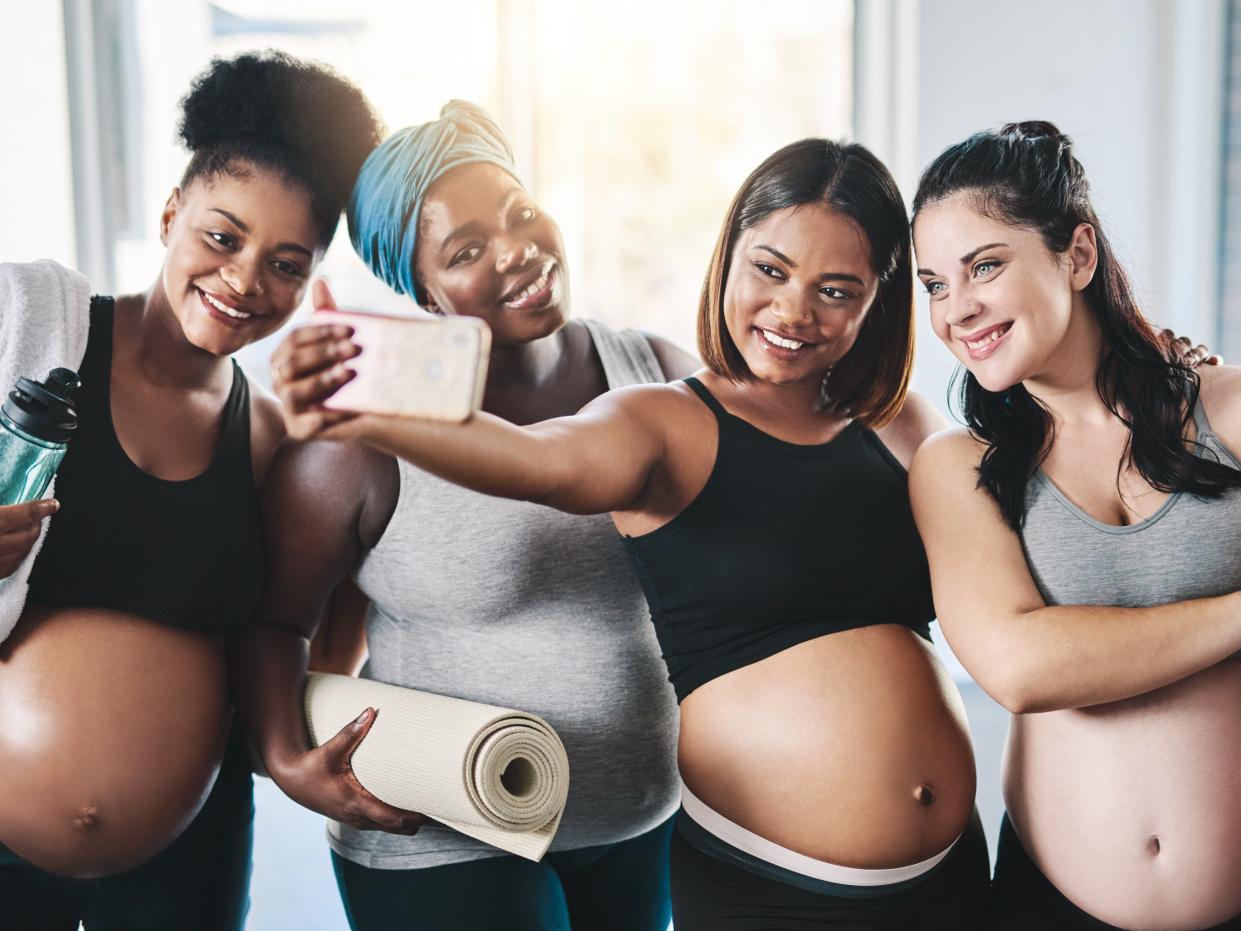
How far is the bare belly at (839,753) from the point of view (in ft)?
3.61

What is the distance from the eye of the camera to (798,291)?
116 cm

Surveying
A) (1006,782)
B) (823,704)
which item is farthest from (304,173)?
Result: (1006,782)

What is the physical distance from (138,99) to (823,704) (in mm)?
2539

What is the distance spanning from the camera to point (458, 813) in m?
1.10

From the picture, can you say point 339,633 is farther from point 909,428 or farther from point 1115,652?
point 1115,652

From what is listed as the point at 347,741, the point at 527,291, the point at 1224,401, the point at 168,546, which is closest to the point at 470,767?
the point at 347,741

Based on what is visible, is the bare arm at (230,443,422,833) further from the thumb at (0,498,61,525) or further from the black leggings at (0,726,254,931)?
the thumb at (0,498,61,525)

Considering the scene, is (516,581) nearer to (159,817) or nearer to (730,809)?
(730,809)

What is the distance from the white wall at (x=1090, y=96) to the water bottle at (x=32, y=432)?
2.56 meters

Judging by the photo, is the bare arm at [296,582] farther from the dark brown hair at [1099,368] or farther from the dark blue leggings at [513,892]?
the dark brown hair at [1099,368]

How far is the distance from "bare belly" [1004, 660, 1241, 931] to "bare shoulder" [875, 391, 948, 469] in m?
0.38

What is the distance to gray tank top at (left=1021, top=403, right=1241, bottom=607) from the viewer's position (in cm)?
108

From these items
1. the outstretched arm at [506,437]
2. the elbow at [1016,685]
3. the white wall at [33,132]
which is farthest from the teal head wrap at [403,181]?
the white wall at [33,132]

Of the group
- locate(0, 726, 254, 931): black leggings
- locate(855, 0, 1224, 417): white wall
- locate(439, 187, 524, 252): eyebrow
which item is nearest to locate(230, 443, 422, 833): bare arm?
locate(0, 726, 254, 931): black leggings
